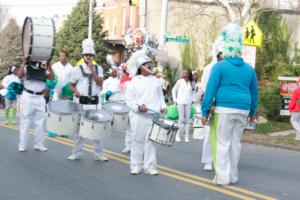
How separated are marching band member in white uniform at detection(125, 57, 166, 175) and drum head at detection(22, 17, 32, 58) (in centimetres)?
235

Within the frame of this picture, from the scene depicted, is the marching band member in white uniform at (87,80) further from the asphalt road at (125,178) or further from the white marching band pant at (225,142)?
the white marching band pant at (225,142)

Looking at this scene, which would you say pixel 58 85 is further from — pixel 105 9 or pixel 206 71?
pixel 105 9

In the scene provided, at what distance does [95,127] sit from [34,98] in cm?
242

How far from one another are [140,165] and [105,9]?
4254 cm

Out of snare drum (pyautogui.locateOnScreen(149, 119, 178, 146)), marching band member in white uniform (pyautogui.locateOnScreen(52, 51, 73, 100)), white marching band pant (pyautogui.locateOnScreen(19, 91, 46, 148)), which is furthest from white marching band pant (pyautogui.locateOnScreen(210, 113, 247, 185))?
white marching band pant (pyautogui.locateOnScreen(19, 91, 46, 148))

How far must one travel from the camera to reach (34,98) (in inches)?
452

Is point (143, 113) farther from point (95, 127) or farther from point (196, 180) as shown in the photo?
point (196, 180)

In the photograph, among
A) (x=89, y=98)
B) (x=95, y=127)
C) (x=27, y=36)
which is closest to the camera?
(x=95, y=127)

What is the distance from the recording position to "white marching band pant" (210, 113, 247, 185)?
8.30 m

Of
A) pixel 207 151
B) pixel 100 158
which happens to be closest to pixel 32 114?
pixel 100 158

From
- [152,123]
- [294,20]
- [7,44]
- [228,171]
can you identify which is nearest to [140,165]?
[152,123]

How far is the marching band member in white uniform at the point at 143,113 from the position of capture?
9.22 m

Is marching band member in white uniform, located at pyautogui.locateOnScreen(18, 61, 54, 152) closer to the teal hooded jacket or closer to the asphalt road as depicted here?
the asphalt road

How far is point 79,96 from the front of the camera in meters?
10.4
